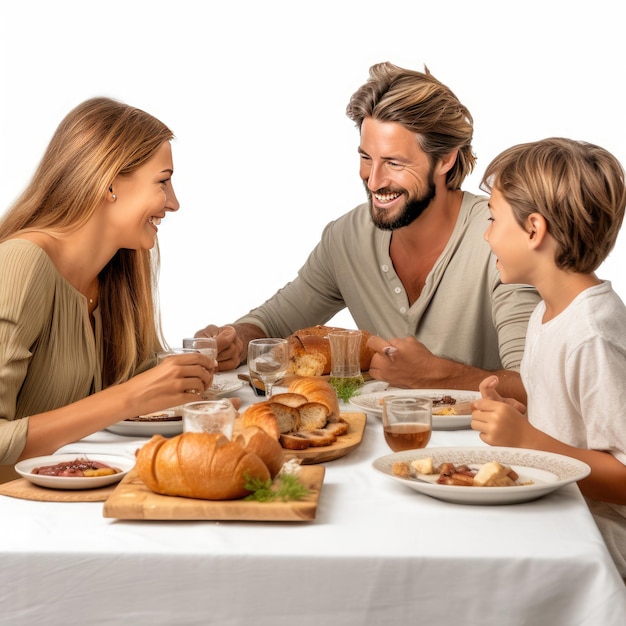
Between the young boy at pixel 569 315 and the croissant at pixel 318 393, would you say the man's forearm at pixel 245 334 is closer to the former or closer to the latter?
the croissant at pixel 318 393

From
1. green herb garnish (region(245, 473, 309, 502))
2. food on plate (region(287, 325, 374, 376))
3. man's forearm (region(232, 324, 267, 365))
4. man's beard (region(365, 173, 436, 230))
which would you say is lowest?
man's forearm (region(232, 324, 267, 365))

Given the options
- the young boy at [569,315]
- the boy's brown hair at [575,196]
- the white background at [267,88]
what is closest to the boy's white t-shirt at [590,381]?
the young boy at [569,315]

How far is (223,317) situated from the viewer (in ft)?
23.2

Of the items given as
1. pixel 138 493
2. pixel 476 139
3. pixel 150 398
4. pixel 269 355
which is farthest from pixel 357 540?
pixel 476 139

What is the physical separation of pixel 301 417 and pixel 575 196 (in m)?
0.84

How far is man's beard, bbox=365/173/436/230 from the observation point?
3.86m

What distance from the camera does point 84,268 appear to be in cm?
287

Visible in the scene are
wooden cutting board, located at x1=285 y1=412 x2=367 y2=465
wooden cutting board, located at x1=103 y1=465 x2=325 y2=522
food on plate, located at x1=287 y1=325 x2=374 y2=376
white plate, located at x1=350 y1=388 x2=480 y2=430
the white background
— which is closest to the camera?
wooden cutting board, located at x1=103 y1=465 x2=325 y2=522

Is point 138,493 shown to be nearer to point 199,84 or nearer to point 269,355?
point 269,355

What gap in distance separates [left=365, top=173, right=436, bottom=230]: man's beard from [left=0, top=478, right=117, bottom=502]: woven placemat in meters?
2.17

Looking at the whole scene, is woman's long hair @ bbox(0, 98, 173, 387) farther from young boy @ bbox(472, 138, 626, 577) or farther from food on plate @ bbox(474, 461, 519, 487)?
food on plate @ bbox(474, 461, 519, 487)

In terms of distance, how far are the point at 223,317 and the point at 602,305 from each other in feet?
16.1

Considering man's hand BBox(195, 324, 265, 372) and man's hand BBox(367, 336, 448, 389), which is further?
man's hand BBox(195, 324, 265, 372)

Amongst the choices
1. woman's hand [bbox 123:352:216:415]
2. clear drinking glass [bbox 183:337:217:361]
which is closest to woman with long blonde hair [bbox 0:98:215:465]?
woman's hand [bbox 123:352:216:415]
